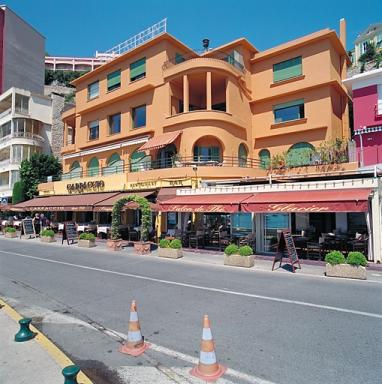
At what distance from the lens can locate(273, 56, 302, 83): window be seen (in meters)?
27.0

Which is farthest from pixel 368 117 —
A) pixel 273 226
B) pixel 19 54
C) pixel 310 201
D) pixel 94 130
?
pixel 19 54

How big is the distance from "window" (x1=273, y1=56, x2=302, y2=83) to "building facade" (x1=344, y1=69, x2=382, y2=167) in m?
5.39

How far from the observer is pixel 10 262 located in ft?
50.9

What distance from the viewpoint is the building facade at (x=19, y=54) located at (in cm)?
5594

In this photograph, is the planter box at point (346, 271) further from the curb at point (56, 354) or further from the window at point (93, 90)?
the window at point (93, 90)

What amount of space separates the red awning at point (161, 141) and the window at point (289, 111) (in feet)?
29.2

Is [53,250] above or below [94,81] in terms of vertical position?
below

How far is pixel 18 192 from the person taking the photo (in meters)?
40.9

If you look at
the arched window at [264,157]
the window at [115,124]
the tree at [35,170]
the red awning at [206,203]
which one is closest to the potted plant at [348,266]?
the red awning at [206,203]

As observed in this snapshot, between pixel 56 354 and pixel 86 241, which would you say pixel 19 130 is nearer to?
pixel 86 241

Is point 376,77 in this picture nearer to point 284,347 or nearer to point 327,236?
point 327,236

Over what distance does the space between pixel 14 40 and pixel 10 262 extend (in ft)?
185

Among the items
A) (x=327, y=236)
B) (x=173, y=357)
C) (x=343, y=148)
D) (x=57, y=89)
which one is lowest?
(x=173, y=357)

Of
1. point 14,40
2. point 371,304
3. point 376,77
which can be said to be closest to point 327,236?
point 371,304
